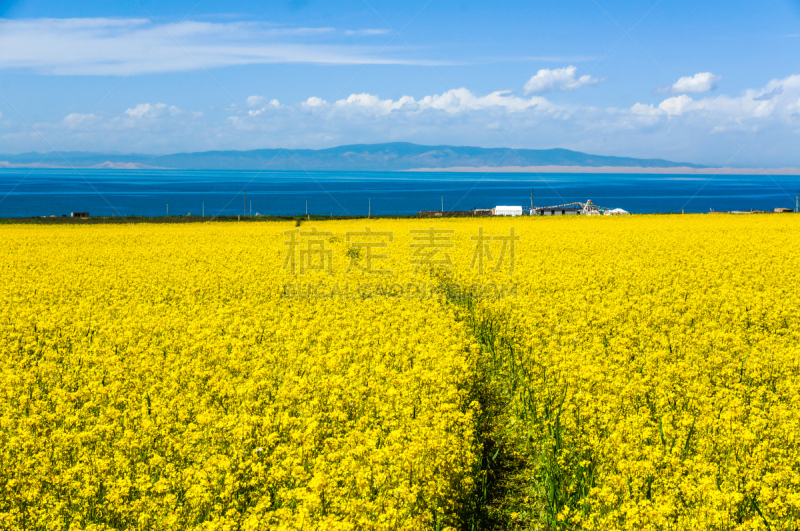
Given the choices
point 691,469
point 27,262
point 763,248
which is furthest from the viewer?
point 763,248

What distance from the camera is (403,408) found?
22.5 feet

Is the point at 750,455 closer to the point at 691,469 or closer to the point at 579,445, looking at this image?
the point at 691,469

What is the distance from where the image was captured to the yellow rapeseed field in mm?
5012

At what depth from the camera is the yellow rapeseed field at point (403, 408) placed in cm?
501

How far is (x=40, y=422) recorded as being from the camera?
644 centimetres

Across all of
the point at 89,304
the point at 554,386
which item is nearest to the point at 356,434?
the point at 554,386

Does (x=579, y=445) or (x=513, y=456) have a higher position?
(x=579, y=445)

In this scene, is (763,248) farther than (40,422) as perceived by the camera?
Yes

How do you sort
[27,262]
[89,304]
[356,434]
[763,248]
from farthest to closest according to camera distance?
1. [763,248]
2. [27,262]
3. [89,304]
4. [356,434]

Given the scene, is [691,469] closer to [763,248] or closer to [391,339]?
[391,339]

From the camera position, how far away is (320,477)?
16.4 feet

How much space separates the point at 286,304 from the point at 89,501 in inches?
316

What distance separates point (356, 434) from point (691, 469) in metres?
3.25

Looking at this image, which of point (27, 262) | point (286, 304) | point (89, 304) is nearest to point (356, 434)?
point (286, 304)
